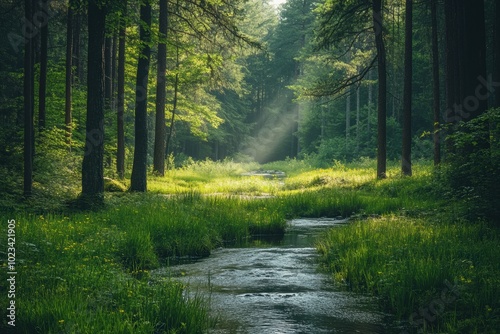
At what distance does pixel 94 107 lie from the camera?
12336 millimetres

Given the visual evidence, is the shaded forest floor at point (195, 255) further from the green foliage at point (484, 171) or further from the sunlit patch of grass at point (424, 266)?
the green foliage at point (484, 171)

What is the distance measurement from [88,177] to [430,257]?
29.5 ft

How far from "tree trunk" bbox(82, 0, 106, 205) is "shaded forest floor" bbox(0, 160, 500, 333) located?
68cm

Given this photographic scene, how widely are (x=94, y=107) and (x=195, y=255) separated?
5325 mm

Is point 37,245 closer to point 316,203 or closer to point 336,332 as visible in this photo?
point 336,332

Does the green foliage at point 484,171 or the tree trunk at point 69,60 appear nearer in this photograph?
the green foliage at point 484,171

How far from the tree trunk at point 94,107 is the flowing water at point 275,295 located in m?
4.42

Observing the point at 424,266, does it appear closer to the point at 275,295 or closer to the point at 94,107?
the point at 275,295

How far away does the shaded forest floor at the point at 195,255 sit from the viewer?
16.6ft

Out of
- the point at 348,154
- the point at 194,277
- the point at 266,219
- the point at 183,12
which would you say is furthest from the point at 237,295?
the point at 348,154

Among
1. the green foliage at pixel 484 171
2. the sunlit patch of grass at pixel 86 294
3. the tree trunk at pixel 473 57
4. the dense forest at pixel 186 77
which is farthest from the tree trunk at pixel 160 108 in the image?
the green foliage at pixel 484 171

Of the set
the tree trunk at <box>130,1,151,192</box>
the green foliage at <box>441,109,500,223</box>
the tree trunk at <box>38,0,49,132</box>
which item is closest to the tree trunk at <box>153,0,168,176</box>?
the tree trunk at <box>130,1,151,192</box>

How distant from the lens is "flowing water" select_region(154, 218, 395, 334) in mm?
5492

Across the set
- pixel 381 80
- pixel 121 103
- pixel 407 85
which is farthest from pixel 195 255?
pixel 381 80
